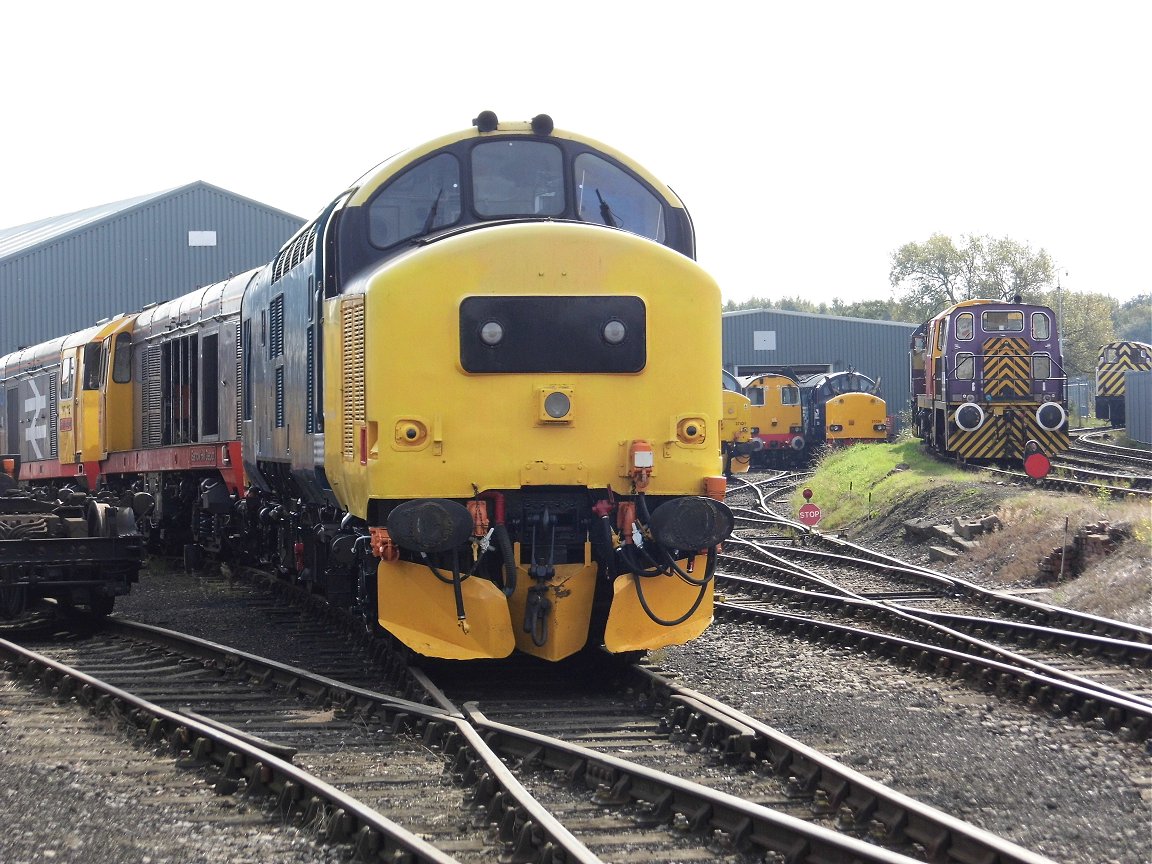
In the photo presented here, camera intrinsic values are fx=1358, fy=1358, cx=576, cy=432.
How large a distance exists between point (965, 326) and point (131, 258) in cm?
2247

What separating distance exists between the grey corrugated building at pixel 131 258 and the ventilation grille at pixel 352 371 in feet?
91.7

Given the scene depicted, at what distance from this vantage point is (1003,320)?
23.6 metres

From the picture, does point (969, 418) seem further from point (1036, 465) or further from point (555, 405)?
point (555, 405)

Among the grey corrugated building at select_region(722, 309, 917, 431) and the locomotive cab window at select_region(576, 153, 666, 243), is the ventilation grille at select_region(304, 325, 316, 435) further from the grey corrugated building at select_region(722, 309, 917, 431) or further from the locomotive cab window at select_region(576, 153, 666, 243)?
the grey corrugated building at select_region(722, 309, 917, 431)

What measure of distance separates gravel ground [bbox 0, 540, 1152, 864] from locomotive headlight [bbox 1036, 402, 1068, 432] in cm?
1475

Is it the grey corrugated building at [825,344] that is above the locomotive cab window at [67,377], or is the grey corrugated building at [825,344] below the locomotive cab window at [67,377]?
above

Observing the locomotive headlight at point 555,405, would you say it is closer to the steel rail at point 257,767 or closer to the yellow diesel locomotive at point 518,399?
the yellow diesel locomotive at point 518,399

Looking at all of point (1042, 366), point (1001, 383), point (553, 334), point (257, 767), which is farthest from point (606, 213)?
point (1042, 366)

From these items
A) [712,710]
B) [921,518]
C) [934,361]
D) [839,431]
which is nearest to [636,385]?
[712,710]

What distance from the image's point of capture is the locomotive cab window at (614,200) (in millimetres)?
8789

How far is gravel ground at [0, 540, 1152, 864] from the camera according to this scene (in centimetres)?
533

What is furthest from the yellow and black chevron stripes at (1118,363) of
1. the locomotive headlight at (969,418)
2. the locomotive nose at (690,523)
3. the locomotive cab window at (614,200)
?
the locomotive nose at (690,523)

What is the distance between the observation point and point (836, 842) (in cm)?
481

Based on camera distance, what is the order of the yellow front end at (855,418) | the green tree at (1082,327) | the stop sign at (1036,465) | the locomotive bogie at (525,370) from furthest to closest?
1. the green tree at (1082,327)
2. the yellow front end at (855,418)
3. the stop sign at (1036,465)
4. the locomotive bogie at (525,370)
